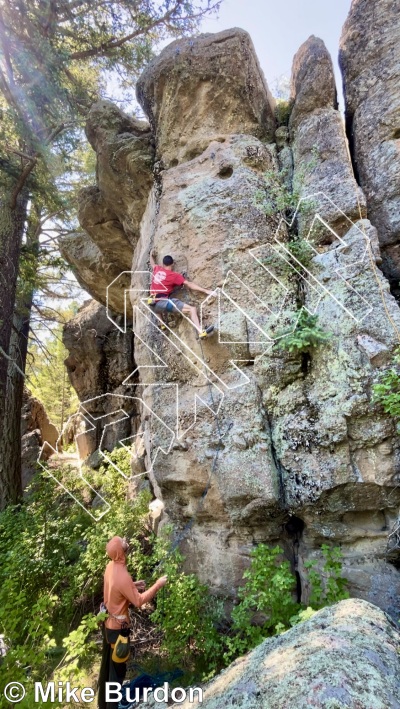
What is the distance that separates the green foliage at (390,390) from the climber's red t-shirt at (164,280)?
2.92 m

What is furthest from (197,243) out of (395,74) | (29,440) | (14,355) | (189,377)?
(29,440)

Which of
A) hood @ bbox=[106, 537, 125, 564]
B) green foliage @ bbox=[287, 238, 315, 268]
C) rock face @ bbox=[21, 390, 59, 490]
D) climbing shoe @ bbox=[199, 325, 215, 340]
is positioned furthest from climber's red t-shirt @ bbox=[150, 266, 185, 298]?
rock face @ bbox=[21, 390, 59, 490]

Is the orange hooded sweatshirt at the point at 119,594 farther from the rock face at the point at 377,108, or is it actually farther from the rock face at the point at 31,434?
the rock face at the point at 31,434

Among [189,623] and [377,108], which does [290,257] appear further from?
[189,623]

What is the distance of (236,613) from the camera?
3.82 metres

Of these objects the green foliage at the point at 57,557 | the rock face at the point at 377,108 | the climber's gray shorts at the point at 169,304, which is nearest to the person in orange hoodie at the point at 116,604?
the green foliage at the point at 57,557

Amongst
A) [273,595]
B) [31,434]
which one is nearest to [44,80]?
[273,595]

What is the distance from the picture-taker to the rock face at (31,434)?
40.9 ft

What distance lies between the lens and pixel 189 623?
4.06 meters

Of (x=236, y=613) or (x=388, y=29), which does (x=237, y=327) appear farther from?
(x=388, y=29)

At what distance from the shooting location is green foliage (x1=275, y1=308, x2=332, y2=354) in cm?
454

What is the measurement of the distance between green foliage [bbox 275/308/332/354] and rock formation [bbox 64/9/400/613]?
97 millimetres

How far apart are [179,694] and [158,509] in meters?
3.52

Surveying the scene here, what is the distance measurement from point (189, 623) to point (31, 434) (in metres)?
11.1
